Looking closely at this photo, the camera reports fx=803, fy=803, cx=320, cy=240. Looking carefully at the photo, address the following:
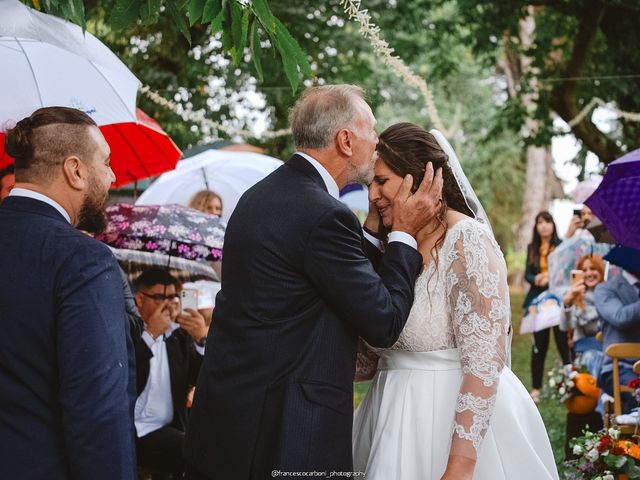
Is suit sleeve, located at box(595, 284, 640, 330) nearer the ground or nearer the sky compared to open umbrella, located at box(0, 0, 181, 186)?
nearer the ground

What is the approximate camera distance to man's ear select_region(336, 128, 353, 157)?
2750mm

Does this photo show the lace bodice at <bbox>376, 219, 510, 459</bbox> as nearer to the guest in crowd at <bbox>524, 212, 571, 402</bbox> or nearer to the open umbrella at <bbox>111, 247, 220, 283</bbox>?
the open umbrella at <bbox>111, 247, 220, 283</bbox>

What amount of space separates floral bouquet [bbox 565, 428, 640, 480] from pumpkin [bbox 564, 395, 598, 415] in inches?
73.2

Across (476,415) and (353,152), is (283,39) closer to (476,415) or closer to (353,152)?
(353,152)

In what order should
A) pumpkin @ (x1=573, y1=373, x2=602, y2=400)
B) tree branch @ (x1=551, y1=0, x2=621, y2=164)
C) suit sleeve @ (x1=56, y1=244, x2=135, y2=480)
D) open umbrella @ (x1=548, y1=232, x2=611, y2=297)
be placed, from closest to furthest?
suit sleeve @ (x1=56, y1=244, x2=135, y2=480), pumpkin @ (x1=573, y1=373, x2=602, y2=400), open umbrella @ (x1=548, y1=232, x2=611, y2=297), tree branch @ (x1=551, y1=0, x2=621, y2=164)

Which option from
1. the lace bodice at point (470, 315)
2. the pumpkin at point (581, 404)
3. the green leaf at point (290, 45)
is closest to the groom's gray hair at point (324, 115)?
the green leaf at point (290, 45)

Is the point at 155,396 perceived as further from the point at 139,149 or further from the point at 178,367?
the point at 139,149

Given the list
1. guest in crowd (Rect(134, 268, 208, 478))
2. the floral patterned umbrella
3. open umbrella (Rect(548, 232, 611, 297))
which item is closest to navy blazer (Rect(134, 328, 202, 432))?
guest in crowd (Rect(134, 268, 208, 478))

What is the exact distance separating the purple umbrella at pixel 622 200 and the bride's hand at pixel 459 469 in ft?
8.20

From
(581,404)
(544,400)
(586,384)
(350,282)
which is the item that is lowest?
(544,400)

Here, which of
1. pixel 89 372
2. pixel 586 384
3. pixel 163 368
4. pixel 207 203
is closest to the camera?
pixel 89 372

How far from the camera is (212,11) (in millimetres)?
2902

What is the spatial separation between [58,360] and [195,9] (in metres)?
1.36

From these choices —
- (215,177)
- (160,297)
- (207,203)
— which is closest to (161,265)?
(160,297)
